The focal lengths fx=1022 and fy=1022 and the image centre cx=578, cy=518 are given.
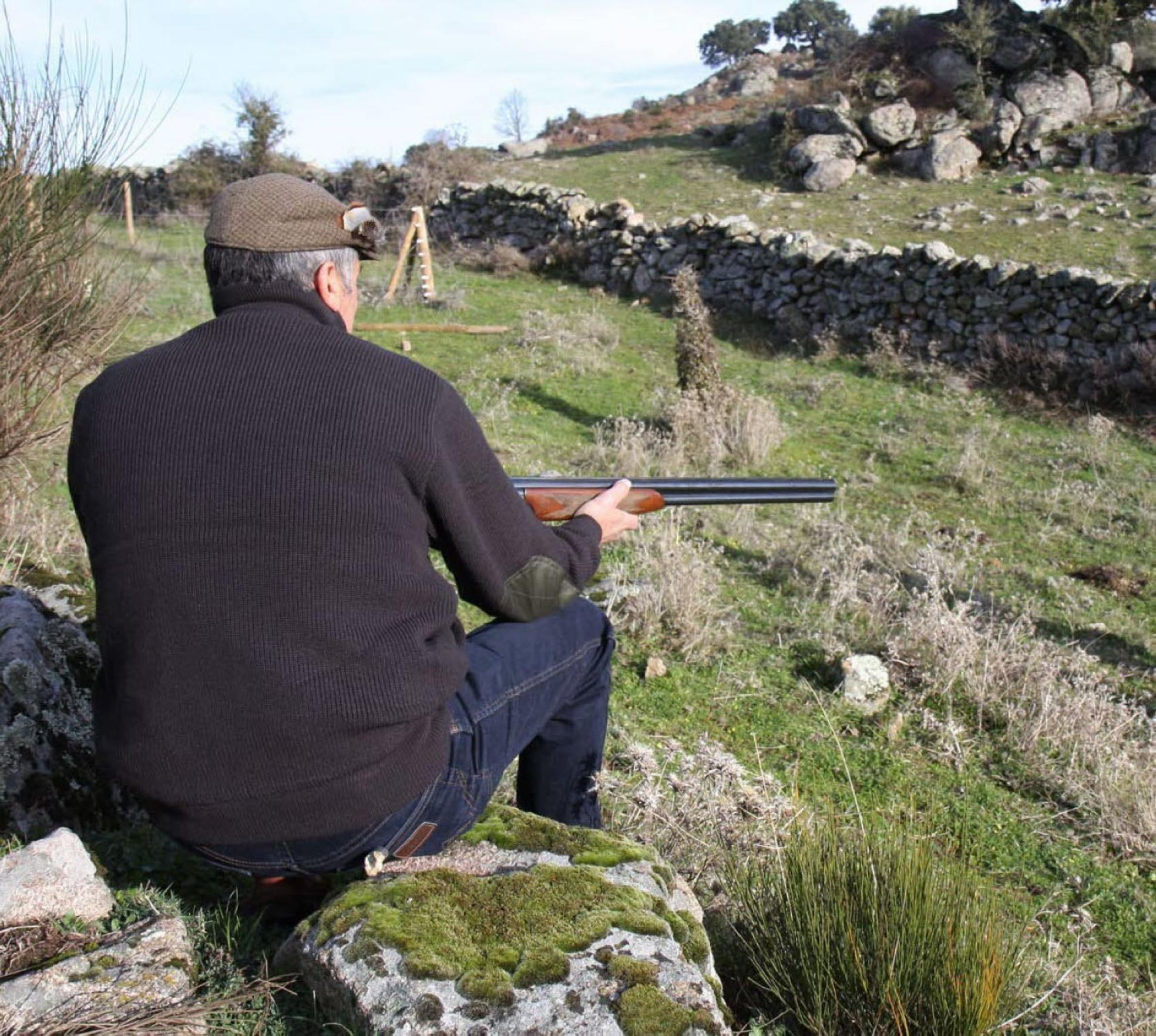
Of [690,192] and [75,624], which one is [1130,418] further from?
[690,192]

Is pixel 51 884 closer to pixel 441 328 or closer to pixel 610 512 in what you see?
pixel 610 512

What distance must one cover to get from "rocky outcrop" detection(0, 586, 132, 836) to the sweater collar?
4.49ft

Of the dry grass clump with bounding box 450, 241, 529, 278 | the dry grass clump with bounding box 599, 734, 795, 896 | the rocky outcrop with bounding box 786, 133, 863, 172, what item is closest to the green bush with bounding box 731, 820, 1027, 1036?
the dry grass clump with bounding box 599, 734, 795, 896

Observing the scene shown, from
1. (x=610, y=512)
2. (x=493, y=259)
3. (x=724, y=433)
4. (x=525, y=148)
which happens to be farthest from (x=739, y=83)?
(x=610, y=512)

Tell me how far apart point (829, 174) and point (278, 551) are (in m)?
18.8

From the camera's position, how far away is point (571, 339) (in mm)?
12070

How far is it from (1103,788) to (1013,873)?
0.60 meters

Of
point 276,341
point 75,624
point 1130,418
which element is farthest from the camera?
point 1130,418

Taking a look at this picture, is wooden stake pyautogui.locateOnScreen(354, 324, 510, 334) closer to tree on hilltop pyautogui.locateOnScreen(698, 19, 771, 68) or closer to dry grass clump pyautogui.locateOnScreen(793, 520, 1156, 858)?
dry grass clump pyautogui.locateOnScreen(793, 520, 1156, 858)

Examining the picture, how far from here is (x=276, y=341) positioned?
1925 mm

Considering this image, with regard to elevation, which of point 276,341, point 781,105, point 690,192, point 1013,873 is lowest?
point 1013,873

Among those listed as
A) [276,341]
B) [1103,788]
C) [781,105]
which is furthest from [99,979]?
[781,105]

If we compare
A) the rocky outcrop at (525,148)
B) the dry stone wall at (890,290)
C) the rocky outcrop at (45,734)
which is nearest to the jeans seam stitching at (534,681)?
the rocky outcrop at (45,734)

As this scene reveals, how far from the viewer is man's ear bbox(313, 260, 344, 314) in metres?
2.08
